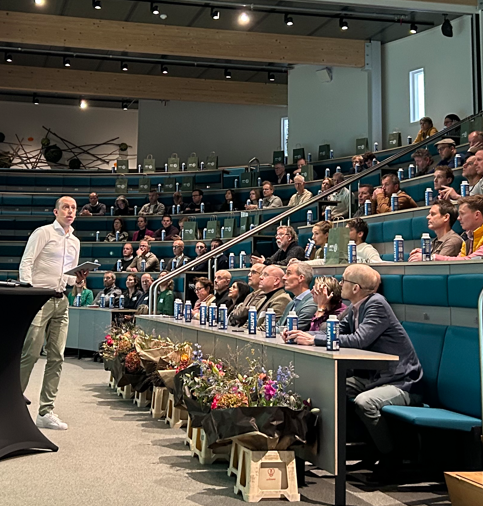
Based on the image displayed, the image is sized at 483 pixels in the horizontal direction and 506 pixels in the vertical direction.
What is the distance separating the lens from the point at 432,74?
1159cm

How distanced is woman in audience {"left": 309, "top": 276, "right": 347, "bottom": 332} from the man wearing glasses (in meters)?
0.43

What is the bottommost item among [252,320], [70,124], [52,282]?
[252,320]

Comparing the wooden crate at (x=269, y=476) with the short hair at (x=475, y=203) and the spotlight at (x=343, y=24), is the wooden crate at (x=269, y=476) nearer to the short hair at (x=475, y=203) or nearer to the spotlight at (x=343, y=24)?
the short hair at (x=475, y=203)

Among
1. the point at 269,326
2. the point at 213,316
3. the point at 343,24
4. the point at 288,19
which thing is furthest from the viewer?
the point at 343,24

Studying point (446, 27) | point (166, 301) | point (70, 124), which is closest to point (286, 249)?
point (166, 301)

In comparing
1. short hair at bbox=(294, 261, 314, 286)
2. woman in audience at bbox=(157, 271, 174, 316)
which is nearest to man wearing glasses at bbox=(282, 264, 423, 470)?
short hair at bbox=(294, 261, 314, 286)

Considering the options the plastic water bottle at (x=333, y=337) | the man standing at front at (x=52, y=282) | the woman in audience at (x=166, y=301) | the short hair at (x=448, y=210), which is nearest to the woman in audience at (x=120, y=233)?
the woman in audience at (x=166, y=301)

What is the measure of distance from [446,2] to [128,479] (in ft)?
28.2

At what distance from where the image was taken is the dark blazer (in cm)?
354

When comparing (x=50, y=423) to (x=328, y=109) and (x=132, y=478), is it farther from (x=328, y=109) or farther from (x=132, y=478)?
(x=328, y=109)

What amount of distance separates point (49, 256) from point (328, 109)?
9755mm

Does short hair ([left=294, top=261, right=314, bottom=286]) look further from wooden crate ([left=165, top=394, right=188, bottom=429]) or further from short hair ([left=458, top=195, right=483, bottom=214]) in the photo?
wooden crate ([left=165, top=394, right=188, bottom=429])

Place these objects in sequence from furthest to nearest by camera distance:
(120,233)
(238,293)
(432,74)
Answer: (120,233)
(432,74)
(238,293)

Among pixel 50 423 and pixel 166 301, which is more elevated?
pixel 166 301
